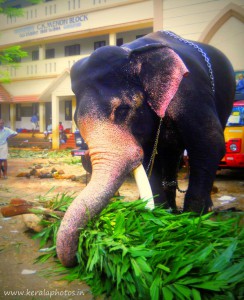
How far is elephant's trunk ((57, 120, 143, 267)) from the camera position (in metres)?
2.08

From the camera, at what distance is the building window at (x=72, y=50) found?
19.1m

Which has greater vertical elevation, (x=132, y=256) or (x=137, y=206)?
(x=137, y=206)

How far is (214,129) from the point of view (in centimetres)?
278

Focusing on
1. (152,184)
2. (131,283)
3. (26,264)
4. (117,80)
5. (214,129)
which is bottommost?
(26,264)

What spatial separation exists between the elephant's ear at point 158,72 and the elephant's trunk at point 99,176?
1.31 feet

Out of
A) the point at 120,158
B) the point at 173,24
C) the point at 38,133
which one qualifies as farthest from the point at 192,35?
the point at 38,133

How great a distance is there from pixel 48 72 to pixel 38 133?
134 inches

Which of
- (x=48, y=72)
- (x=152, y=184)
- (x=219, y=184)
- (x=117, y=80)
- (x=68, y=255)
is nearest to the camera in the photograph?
(x=68, y=255)

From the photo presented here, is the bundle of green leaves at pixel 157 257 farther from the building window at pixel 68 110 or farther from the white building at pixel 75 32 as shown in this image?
the building window at pixel 68 110

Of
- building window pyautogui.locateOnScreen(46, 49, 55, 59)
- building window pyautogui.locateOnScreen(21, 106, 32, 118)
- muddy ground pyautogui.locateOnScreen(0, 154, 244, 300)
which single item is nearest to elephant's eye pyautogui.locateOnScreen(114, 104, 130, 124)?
muddy ground pyautogui.locateOnScreen(0, 154, 244, 300)

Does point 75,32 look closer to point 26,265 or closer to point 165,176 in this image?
point 165,176

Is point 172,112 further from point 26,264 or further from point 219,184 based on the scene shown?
point 219,184

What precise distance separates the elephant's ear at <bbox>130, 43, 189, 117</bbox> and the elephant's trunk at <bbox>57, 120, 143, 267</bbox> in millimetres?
398

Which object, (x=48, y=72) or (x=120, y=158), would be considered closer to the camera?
(x=120, y=158)
